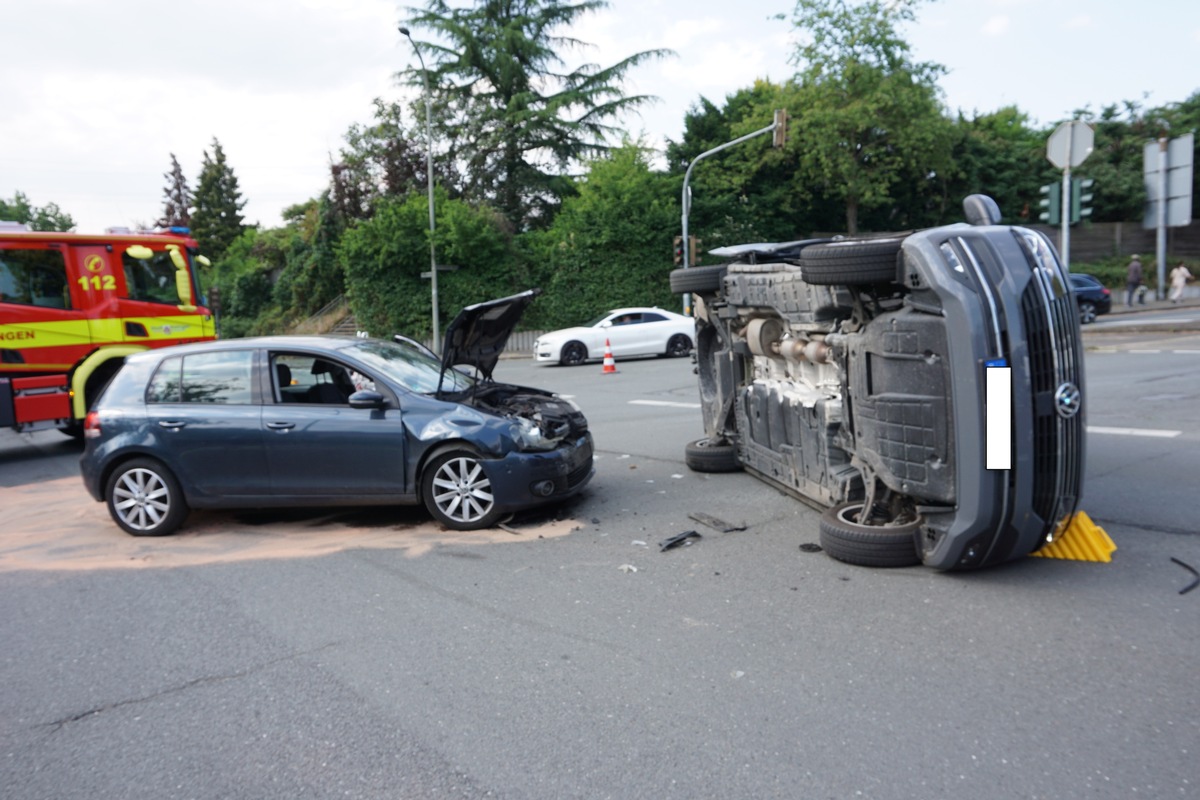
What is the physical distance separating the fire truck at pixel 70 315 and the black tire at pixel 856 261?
9.58 m

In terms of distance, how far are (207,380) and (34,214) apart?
263ft

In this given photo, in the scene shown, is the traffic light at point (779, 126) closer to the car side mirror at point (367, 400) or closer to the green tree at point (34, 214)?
the car side mirror at point (367, 400)

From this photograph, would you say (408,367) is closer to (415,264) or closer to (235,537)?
(235,537)

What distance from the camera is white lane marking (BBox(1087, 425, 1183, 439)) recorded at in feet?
28.1

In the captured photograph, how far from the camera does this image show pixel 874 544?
501cm

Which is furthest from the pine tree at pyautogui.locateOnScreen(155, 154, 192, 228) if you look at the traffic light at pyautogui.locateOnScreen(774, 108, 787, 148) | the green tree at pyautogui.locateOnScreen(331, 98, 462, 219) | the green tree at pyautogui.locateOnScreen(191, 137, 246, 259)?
the traffic light at pyautogui.locateOnScreen(774, 108, 787, 148)

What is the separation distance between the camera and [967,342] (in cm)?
423

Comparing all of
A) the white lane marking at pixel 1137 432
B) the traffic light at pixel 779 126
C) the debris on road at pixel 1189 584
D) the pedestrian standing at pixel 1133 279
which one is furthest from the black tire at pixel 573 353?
the pedestrian standing at pixel 1133 279

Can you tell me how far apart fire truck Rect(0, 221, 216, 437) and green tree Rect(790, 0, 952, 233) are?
2808 centimetres

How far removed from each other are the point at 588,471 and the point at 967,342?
3458 mm

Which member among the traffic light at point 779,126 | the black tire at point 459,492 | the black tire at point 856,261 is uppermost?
the traffic light at point 779,126

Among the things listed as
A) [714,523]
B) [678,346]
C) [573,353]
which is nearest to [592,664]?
[714,523]

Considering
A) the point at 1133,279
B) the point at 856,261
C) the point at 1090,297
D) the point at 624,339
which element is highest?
the point at 1133,279

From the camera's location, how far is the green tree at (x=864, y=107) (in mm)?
34156
